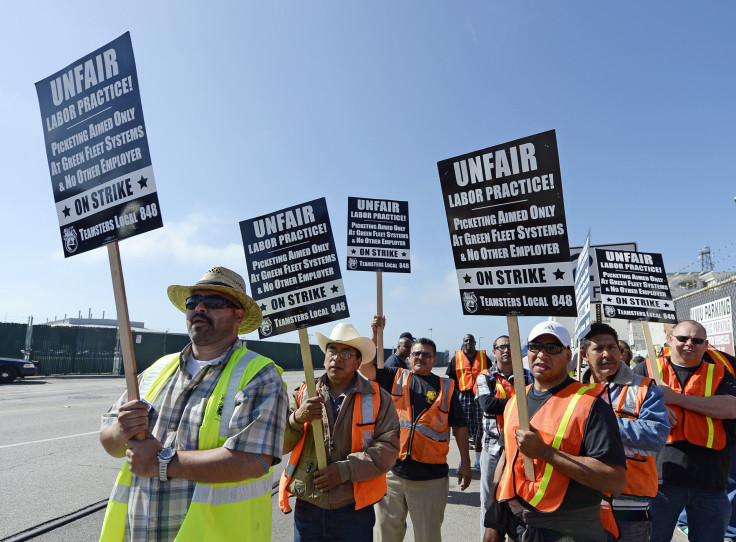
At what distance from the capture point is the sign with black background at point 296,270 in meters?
3.87

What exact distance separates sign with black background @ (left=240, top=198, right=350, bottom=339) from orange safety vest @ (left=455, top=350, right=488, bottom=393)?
486cm

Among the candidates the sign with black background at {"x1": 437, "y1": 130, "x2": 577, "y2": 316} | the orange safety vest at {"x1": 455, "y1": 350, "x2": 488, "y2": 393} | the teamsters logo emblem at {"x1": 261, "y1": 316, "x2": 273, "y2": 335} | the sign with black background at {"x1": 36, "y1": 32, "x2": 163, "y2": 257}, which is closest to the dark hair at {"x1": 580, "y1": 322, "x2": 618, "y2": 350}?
the sign with black background at {"x1": 437, "y1": 130, "x2": 577, "y2": 316}

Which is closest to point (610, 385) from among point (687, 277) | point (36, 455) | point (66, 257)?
point (66, 257)

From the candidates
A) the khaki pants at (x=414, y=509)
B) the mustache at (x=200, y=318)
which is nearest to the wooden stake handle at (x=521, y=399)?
the mustache at (x=200, y=318)

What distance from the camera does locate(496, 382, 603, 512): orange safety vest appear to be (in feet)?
8.48

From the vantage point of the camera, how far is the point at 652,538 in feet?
12.8

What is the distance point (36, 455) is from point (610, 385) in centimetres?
832

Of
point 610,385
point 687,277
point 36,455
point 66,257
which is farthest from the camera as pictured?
point 687,277

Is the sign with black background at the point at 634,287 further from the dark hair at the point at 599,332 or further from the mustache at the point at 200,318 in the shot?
the mustache at the point at 200,318

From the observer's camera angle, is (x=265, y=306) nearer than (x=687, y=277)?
Yes

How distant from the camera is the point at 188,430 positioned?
7.84 feet

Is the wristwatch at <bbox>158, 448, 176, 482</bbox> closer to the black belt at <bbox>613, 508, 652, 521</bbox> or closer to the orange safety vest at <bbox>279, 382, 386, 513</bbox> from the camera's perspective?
the orange safety vest at <bbox>279, 382, 386, 513</bbox>

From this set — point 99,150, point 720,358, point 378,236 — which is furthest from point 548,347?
point 378,236

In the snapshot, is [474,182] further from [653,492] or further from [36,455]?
[36,455]
